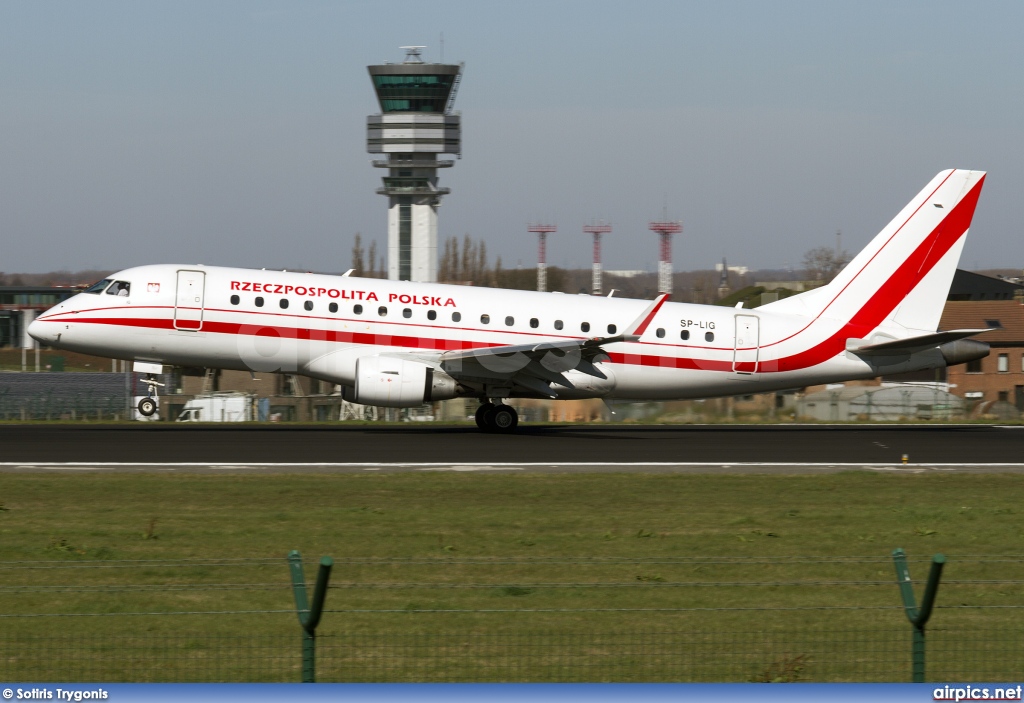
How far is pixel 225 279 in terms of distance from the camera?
1220 inches

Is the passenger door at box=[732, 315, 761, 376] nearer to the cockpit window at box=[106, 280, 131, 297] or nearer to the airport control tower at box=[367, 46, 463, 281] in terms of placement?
the cockpit window at box=[106, 280, 131, 297]

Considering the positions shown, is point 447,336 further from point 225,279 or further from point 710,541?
point 710,541

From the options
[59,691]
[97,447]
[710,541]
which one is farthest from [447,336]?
[59,691]

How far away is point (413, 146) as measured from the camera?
365 feet

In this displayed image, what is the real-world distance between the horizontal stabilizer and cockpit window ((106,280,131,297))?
20.1m

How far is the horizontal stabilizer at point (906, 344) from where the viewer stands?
3288cm

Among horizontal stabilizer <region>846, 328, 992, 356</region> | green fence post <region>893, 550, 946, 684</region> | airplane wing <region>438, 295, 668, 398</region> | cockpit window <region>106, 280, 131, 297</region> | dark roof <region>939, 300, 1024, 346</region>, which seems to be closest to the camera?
green fence post <region>893, 550, 946, 684</region>

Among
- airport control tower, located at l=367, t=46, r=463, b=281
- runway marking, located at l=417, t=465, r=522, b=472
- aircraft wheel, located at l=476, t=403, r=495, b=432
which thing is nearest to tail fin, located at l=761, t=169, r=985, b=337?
aircraft wheel, located at l=476, t=403, r=495, b=432

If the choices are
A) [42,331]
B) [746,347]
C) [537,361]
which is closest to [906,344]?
[746,347]

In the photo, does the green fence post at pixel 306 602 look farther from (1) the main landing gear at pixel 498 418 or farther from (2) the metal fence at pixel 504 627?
(1) the main landing gear at pixel 498 418

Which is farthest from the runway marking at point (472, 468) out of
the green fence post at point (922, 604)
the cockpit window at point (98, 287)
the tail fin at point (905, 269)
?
the green fence post at point (922, 604)

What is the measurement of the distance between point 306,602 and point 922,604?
156 inches

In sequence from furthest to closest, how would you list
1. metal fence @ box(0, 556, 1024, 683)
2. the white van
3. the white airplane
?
the white van < the white airplane < metal fence @ box(0, 556, 1024, 683)

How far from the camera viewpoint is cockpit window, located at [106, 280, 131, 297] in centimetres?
3097
